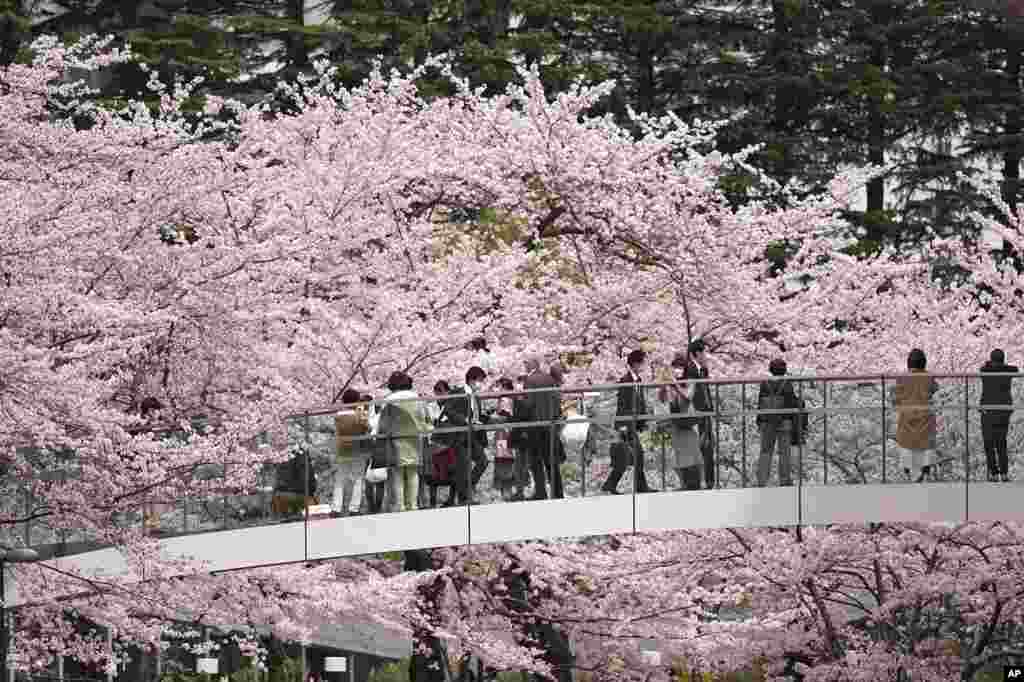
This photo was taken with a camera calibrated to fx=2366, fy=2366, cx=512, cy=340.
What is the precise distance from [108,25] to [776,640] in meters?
20.1

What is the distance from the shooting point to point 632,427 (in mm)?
22078

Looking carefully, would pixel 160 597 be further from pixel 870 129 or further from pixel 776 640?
pixel 870 129

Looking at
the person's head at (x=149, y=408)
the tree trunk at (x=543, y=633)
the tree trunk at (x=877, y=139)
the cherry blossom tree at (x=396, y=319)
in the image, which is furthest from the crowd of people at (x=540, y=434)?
the tree trunk at (x=877, y=139)

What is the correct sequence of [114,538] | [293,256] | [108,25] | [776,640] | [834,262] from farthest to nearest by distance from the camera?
[108,25], [834,262], [776,640], [293,256], [114,538]

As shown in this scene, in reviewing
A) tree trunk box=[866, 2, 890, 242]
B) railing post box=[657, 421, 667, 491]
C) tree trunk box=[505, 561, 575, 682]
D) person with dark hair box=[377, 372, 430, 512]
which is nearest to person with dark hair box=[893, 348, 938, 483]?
railing post box=[657, 421, 667, 491]

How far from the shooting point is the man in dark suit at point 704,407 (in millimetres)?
22094

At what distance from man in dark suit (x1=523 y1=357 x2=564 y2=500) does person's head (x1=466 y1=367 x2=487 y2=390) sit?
511mm

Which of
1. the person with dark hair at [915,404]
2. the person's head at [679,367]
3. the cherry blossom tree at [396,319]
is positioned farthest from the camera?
the person's head at [679,367]

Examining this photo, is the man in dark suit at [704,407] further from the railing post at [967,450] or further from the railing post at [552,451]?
the railing post at [967,450]

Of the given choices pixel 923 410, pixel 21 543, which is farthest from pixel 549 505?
pixel 21 543

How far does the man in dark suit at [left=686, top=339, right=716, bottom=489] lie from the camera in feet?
72.5

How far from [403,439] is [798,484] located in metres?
3.94

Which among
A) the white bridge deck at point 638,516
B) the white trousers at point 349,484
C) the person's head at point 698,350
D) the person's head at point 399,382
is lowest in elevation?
the white bridge deck at point 638,516

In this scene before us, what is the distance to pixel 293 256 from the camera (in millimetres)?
23953
